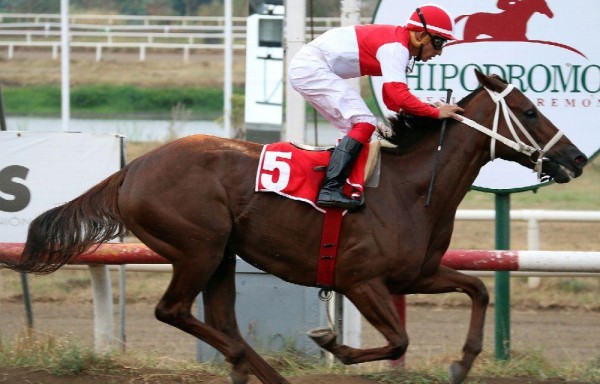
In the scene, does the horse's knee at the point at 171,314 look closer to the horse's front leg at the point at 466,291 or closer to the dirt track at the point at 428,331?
the dirt track at the point at 428,331

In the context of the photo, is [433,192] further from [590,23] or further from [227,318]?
[590,23]

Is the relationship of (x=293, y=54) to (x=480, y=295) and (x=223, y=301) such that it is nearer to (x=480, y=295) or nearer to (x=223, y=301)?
(x=223, y=301)

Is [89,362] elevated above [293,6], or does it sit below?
below

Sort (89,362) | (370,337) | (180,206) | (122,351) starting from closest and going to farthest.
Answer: (180,206) → (89,362) → (122,351) → (370,337)

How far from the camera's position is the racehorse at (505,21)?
6820 millimetres

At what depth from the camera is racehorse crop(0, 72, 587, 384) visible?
552 cm

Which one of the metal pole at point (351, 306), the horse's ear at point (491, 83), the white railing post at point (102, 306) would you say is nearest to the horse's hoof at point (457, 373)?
the metal pole at point (351, 306)

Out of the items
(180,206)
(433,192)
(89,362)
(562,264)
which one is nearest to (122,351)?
(89,362)

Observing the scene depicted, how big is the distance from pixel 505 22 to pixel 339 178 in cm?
208

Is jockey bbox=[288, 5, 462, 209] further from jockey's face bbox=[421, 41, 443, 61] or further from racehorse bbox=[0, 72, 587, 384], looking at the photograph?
racehorse bbox=[0, 72, 587, 384]

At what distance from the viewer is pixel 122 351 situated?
6.72m

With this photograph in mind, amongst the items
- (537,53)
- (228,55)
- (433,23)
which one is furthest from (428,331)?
(228,55)

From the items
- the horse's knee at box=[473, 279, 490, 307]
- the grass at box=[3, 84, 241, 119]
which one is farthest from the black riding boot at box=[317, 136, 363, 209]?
the grass at box=[3, 84, 241, 119]

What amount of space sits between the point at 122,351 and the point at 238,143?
180cm
